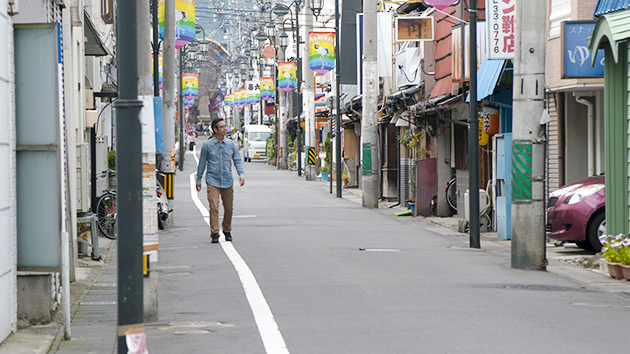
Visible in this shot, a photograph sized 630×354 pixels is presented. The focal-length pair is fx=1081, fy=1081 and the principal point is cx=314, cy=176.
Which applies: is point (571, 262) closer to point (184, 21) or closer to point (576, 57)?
point (576, 57)

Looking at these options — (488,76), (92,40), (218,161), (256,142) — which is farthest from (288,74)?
(218,161)

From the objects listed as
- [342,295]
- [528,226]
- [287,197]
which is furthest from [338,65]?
[342,295]

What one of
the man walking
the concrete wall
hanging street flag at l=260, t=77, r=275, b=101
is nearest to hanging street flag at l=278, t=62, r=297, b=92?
hanging street flag at l=260, t=77, r=275, b=101

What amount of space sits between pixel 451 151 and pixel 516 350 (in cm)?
2018

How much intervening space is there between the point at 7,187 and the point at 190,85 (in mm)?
66464

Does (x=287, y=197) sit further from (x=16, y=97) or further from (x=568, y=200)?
(x=16, y=97)

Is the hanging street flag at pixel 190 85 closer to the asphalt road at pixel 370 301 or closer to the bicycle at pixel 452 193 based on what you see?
the bicycle at pixel 452 193

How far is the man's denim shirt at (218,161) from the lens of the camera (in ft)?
60.0

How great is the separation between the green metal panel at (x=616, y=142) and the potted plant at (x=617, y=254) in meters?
1.06

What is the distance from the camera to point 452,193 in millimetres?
27438

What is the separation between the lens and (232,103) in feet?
311

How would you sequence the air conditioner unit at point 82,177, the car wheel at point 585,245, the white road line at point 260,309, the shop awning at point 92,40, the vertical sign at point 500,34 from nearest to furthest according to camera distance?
the white road line at point 260,309
the air conditioner unit at point 82,177
the shop awning at point 92,40
the car wheel at point 585,245
the vertical sign at point 500,34

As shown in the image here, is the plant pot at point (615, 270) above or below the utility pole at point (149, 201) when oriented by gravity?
below

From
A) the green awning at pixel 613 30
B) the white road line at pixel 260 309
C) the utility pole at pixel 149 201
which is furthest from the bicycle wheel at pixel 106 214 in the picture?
the utility pole at pixel 149 201
